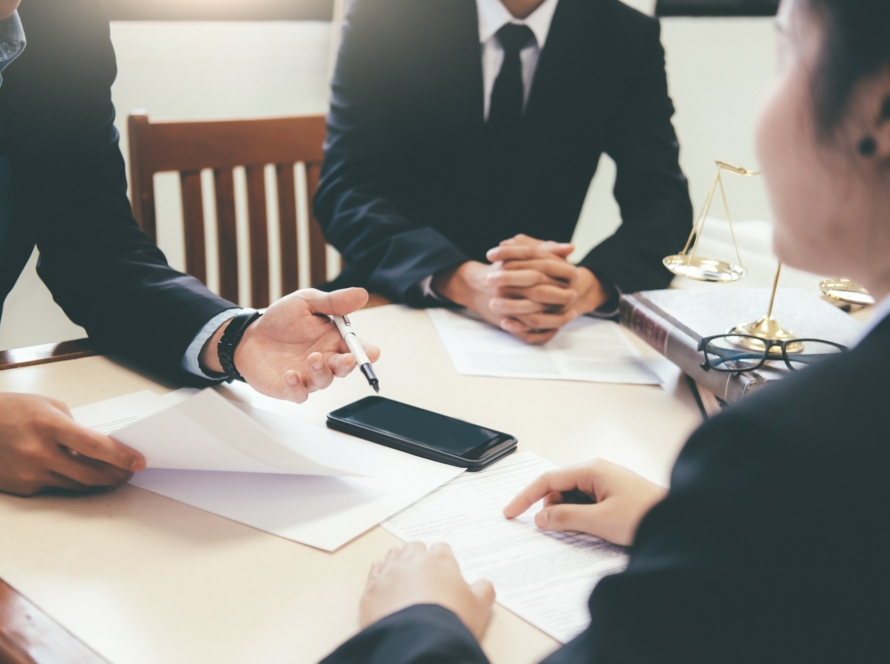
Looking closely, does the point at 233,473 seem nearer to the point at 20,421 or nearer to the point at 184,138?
the point at 20,421

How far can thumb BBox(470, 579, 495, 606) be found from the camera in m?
0.61

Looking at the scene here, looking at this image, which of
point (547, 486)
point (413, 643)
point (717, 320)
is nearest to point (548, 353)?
point (717, 320)

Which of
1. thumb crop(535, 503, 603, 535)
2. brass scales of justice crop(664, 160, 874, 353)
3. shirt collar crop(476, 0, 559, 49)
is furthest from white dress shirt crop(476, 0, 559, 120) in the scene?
thumb crop(535, 503, 603, 535)

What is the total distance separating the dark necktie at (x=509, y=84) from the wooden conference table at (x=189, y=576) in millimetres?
859

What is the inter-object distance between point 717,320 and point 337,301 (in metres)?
0.55

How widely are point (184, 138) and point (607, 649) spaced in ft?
4.65

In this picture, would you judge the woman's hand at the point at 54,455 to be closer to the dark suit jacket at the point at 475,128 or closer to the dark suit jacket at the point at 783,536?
the dark suit jacket at the point at 783,536

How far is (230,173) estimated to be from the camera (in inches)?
65.4

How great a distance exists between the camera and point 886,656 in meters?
0.38

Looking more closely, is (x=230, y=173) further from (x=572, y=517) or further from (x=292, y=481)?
(x=572, y=517)

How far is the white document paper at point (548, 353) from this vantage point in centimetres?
111

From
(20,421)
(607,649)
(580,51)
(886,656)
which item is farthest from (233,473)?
(580,51)

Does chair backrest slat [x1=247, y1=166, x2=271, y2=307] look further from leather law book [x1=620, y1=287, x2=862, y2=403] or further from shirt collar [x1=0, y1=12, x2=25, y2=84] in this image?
leather law book [x1=620, y1=287, x2=862, y2=403]

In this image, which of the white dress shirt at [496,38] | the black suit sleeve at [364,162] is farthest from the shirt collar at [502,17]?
the black suit sleeve at [364,162]
